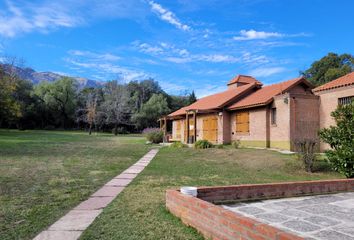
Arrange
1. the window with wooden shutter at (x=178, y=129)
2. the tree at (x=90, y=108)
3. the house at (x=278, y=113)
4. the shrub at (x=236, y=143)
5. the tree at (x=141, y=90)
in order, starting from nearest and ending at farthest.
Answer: the house at (x=278, y=113)
the shrub at (x=236, y=143)
the window with wooden shutter at (x=178, y=129)
the tree at (x=90, y=108)
the tree at (x=141, y=90)

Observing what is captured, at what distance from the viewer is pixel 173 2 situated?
1521 centimetres

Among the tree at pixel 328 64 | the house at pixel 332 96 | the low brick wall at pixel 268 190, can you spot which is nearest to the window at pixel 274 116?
the house at pixel 332 96

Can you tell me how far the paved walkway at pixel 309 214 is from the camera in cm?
399

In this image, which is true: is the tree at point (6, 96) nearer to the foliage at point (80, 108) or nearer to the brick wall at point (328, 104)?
the foliage at point (80, 108)

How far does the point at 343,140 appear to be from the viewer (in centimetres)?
954

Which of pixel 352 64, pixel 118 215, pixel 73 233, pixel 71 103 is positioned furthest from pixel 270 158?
pixel 71 103

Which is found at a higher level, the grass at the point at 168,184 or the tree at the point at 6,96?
the tree at the point at 6,96

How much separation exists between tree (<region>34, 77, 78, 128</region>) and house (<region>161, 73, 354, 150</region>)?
4053 cm

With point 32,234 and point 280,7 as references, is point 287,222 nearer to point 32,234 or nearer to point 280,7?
point 32,234

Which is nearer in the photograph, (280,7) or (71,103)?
(280,7)

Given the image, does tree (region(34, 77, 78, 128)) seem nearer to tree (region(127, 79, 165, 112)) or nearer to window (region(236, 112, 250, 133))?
tree (region(127, 79, 165, 112))

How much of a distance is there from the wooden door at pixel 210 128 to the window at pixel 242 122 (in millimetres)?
2178

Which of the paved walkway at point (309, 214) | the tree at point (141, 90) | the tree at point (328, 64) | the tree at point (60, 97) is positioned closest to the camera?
the paved walkway at point (309, 214)

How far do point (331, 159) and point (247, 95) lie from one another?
1358 cm
